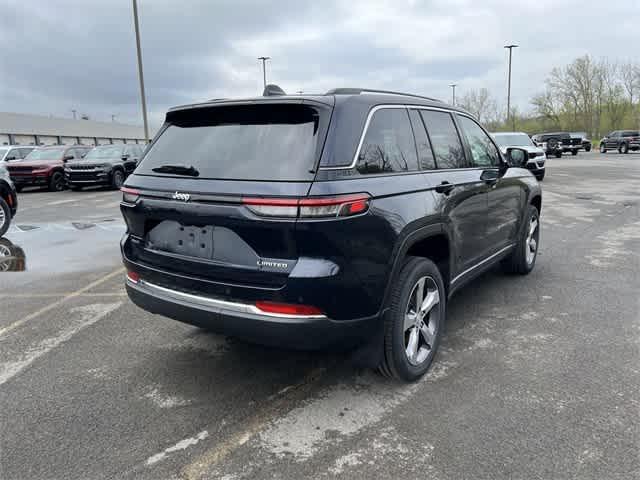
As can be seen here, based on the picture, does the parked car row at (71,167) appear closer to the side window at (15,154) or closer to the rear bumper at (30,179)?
the rear bumper at (30,179)

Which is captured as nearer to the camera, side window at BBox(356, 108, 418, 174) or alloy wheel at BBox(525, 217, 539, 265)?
side window at BBox(356, 108, 418, 174)

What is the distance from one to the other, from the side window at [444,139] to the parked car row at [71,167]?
16594 mm

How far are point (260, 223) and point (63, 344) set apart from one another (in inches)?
94.2

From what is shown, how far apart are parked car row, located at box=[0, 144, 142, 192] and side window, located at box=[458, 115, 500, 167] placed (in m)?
16.2

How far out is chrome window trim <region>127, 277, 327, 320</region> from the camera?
2.69 metres

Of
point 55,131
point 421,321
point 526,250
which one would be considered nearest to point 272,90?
point 421,321

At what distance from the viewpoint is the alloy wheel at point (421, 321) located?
10.8ft

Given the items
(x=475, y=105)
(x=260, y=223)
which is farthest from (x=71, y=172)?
(x=475, y=105)

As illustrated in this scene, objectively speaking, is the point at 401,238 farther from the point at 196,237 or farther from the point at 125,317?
the point at 125,317

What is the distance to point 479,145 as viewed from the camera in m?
4.54

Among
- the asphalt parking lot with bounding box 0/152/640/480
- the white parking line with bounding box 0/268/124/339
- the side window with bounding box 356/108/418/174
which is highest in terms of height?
the side window with bounding box 356/108/418/174

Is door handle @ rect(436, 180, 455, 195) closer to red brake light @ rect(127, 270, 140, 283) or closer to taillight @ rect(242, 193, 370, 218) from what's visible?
taillight @ rect(242, 193, 370, 218)

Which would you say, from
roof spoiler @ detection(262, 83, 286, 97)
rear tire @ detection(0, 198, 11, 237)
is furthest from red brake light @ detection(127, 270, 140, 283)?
rear tire @ detection(0, 198, 11, 237)

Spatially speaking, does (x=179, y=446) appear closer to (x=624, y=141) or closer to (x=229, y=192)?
(x=229, y=192)
